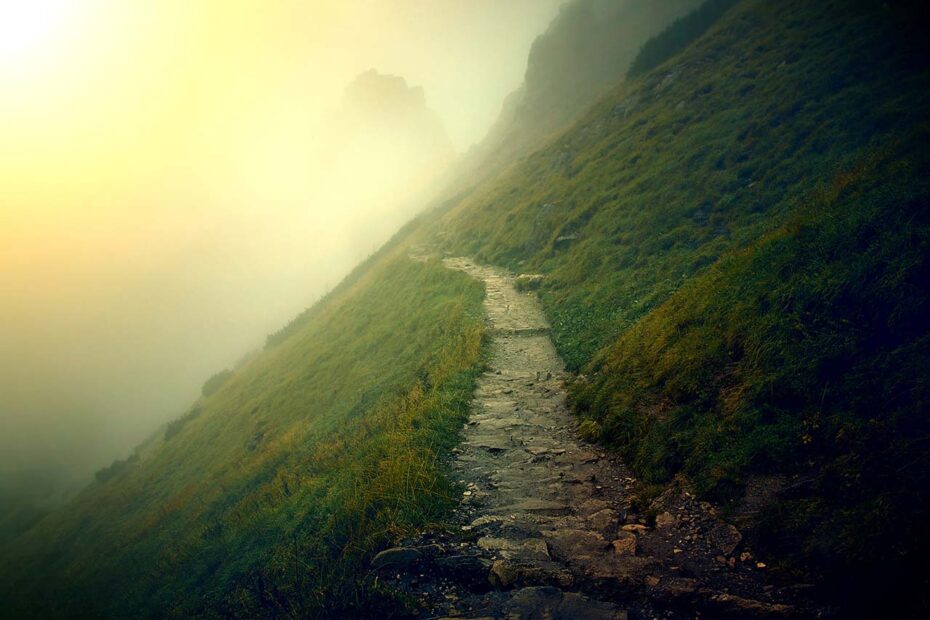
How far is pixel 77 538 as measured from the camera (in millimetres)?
28734

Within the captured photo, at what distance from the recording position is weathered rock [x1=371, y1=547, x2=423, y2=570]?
673 cm

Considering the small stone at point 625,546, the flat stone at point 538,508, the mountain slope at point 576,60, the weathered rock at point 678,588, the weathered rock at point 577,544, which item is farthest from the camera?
the mountain slope at point 576,60

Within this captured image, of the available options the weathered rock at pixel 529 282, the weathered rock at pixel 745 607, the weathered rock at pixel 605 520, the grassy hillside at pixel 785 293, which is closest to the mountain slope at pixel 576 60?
the grassy hillside at pixel 785 293

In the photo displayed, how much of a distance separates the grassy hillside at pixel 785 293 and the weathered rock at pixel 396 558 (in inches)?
185

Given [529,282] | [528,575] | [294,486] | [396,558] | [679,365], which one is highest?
[294,486]

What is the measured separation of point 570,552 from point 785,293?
7297mm

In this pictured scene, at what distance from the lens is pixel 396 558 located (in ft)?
22.3

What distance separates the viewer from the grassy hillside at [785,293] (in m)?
5.62

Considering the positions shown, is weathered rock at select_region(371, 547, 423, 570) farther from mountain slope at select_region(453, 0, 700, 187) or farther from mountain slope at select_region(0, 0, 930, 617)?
mountain slope at select_region(453, 0, 700, 187)

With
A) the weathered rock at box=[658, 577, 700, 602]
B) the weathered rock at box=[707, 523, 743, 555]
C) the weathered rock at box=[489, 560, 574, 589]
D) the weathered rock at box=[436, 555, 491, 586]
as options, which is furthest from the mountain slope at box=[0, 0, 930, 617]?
the weathered rock at box=[489, 560, 574, 589]

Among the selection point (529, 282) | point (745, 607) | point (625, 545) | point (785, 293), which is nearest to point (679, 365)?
point (785, 293)

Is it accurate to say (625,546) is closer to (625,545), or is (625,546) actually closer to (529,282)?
(625,545)

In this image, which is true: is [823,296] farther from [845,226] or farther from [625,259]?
[625,259]

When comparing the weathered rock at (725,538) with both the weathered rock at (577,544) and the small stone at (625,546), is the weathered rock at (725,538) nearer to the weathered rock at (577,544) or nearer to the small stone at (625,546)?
the small stone at (625,546)
